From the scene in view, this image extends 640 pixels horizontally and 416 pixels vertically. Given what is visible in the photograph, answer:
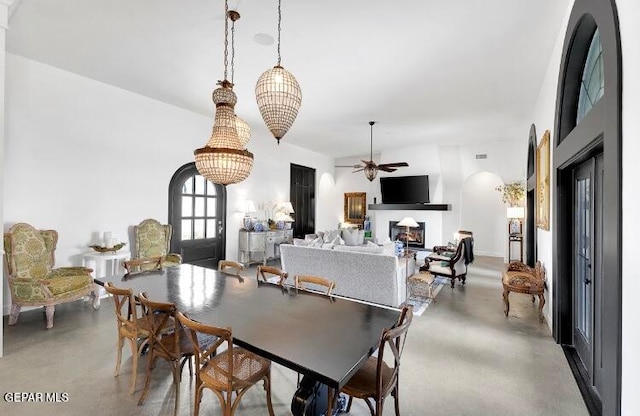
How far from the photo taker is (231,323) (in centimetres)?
171

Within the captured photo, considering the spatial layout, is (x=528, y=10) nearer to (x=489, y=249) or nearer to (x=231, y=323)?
(x=231, y=323)

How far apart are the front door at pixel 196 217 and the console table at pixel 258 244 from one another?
45cm

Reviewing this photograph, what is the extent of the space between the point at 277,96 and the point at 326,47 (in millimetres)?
1495

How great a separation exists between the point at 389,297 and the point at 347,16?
10.5 ft

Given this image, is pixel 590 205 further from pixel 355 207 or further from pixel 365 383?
pixel 355 207

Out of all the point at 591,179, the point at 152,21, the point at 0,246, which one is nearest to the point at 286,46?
the point at 152,21

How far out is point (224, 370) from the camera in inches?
65.2

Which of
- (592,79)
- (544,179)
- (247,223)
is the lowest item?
(247,223)

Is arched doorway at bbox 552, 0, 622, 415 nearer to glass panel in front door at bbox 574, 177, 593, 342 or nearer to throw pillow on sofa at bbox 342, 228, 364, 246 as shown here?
glass panel in front door at bbox 574, 177, 593, 342

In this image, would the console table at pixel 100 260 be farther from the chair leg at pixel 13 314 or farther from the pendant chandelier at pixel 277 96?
the pendant chandelier at pixel 277 96

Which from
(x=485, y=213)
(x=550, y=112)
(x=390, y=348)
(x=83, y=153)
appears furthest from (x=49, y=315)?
(x=485, y=213)

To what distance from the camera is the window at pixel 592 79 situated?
209 centimetres

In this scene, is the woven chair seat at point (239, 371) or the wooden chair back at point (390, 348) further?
the woven chair seat at point (239, 371)
